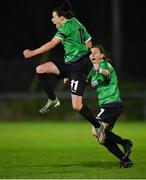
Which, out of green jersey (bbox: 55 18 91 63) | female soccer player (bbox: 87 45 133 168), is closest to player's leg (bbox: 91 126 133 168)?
female soccer player (bbox: 87 45 133 168)

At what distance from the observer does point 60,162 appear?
14.6 metres

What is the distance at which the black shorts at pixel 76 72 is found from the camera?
14188mm

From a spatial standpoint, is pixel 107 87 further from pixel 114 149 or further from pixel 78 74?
pixel 114 149

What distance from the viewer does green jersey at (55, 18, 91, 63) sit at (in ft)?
46.3

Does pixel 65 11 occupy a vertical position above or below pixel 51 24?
above

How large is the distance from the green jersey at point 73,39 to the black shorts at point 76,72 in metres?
0.11

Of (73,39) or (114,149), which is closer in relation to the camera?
(114,149)

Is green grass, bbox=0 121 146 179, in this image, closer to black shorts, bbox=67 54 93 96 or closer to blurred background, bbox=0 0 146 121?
black shorts, bbox=67 54 93 96

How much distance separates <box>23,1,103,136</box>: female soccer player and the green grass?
1.03m

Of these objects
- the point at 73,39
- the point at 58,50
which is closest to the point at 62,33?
the point at 73,39

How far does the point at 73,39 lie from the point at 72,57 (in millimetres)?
329

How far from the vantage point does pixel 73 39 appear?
560 inches

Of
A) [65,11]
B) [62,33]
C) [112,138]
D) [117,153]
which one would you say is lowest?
[117,153]

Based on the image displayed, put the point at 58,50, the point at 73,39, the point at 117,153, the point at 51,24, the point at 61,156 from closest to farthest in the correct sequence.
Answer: the point at 117,153 < the point at 73,39 < the point at 61,156 < the point at 58,50 < the point at 51,24
